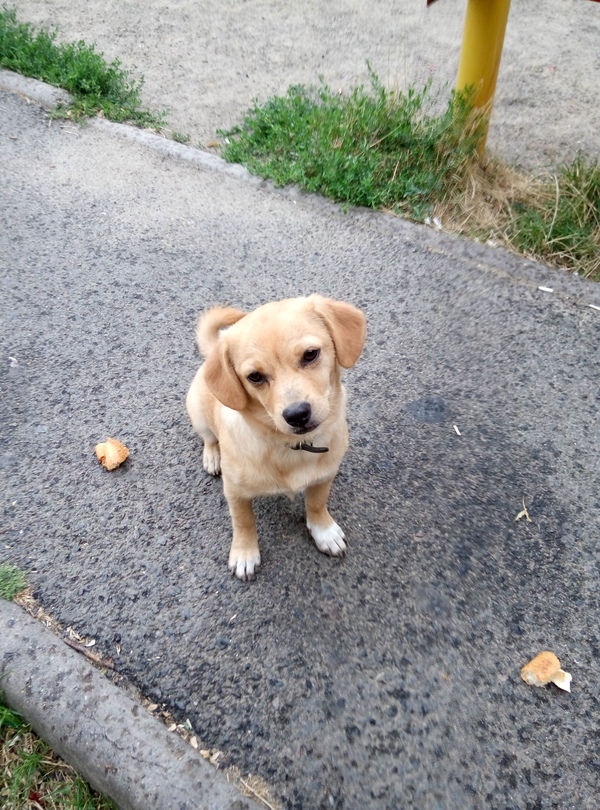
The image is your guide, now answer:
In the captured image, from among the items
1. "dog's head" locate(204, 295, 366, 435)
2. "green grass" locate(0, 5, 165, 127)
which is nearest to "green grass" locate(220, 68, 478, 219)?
"green grass" locate(0, 5, 165, 127)

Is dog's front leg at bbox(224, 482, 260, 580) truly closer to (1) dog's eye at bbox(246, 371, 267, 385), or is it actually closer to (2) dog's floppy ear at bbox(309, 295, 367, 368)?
(1) dog's eye at bbox(246, 371, 267, 385)

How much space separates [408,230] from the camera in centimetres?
396

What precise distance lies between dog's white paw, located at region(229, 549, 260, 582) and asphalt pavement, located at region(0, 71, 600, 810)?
0.14 ft

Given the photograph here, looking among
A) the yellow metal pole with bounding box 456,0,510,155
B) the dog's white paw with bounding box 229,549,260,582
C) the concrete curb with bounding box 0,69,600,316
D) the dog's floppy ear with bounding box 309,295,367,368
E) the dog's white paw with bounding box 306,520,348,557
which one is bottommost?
the dog's white paw with bounding box 229,549,260,582

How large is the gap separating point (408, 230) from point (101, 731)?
3.41 m

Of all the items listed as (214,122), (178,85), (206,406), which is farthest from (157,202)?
(206,406)

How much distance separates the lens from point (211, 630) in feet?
7.35

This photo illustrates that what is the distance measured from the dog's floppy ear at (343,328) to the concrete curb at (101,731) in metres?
1.41

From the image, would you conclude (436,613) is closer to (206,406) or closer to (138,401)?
(206,406)

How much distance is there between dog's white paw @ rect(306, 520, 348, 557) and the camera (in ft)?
8.03

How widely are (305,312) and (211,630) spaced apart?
1.30 meters

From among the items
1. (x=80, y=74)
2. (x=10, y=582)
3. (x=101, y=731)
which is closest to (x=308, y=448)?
(x=101, y=731)

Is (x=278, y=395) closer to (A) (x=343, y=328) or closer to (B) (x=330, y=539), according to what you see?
(A) (x=343, y=328)

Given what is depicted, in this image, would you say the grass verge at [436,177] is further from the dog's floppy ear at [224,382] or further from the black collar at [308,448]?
the dog's floppy ear at [224,382]
